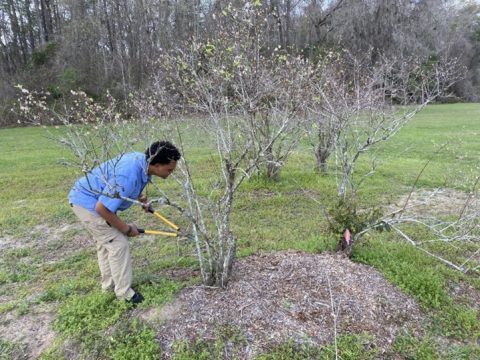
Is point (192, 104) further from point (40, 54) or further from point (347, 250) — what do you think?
point (40, 54)

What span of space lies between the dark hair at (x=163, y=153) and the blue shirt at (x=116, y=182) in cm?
10


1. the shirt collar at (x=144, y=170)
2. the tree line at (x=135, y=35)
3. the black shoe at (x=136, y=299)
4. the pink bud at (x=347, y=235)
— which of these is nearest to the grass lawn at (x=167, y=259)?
the black shoe at (x=136, y=299)

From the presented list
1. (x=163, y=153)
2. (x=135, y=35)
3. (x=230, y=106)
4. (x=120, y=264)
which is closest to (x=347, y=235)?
(x=163, y=153)

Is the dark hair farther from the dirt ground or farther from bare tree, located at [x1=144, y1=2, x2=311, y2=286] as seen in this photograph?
the dirt ground

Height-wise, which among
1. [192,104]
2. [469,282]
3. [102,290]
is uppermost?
[192,104]

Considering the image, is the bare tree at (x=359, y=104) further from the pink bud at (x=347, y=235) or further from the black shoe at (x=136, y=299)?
the black shoe at (x=136, y=299)

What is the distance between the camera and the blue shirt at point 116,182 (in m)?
2.78

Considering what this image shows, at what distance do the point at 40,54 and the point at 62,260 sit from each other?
80.0ft

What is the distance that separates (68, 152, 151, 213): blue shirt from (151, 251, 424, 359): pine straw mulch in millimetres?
975

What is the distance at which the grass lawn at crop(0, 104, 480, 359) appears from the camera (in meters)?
2.78

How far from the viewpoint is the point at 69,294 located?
3459 millimetres

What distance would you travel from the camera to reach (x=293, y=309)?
114 inches

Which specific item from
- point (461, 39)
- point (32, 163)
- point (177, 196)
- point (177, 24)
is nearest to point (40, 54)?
point (177, 24)

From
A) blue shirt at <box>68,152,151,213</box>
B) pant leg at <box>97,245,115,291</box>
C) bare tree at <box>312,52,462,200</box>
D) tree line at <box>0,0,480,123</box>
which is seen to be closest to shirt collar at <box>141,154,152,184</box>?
blue shirt at <box>68,152,151,213</box>
